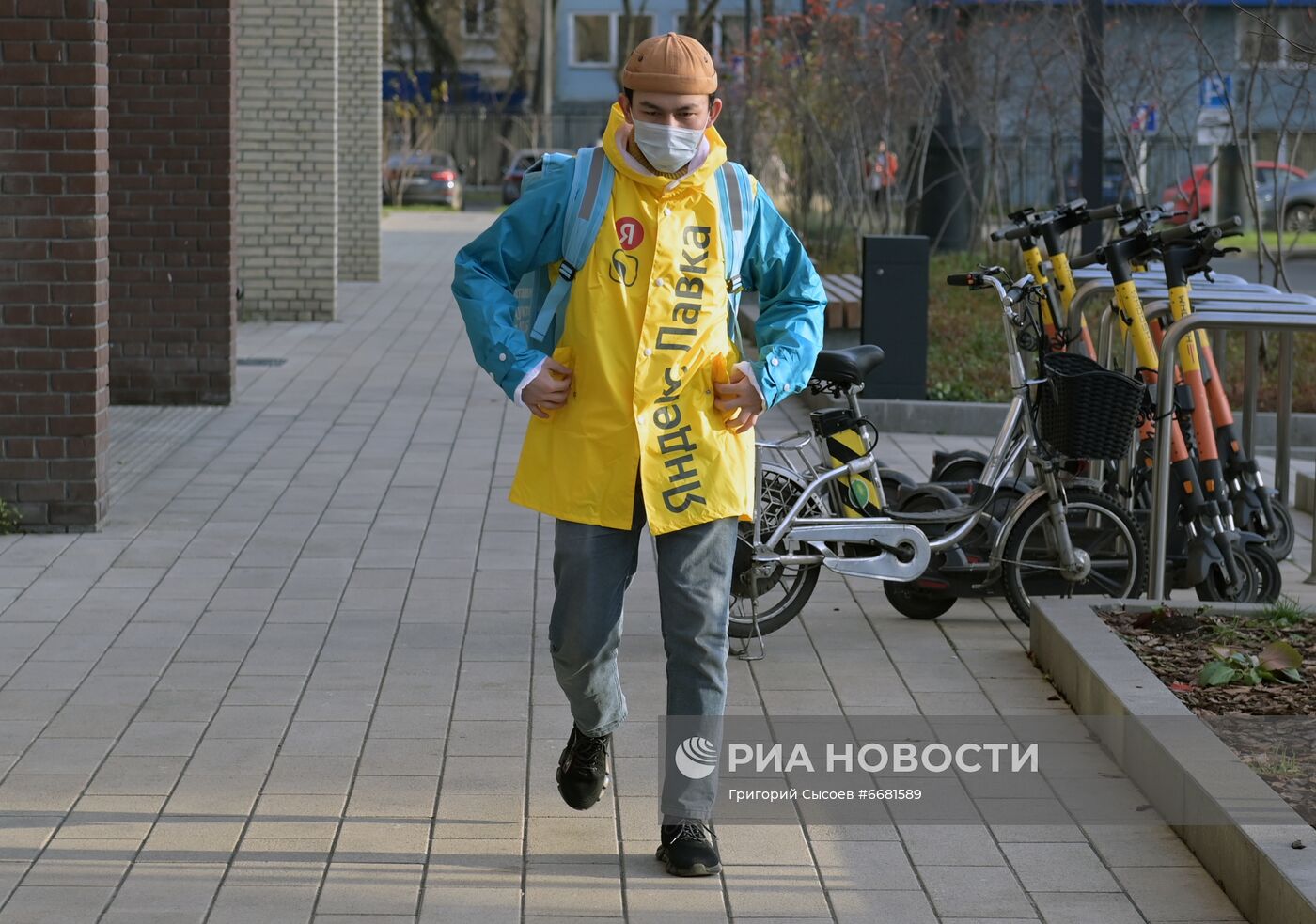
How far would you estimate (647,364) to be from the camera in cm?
425

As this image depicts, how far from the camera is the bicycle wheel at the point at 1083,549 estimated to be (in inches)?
264

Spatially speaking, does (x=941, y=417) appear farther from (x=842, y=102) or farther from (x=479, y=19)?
(x=479, y=19)

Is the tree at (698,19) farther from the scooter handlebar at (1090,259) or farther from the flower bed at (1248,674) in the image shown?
the flower bed at (1248,674)

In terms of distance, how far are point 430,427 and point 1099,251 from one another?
5.30 metres

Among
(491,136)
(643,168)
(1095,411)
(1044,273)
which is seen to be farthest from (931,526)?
(491,136)

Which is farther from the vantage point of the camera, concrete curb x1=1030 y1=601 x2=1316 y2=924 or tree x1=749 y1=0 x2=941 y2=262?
tree x1=749 y1=0 x2=941 y2=262

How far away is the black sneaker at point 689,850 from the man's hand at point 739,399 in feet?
3.00

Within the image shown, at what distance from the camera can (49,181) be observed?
811 cm

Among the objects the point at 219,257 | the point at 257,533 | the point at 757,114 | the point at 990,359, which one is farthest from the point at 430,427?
the point at 757,114

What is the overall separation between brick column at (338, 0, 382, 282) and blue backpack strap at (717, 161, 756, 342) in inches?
689

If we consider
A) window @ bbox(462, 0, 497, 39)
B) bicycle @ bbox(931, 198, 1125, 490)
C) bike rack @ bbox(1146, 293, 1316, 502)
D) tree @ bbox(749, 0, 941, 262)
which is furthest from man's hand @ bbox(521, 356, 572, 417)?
window @ bbox(462, 0, 497, 39)

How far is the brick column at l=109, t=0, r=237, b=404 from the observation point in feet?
38.8

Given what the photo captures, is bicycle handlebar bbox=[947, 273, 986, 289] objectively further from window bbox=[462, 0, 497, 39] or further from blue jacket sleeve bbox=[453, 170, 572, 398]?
window bbox=[462, 0, 497, 39]

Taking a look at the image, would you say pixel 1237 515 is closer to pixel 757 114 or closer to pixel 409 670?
pixel 409 670
